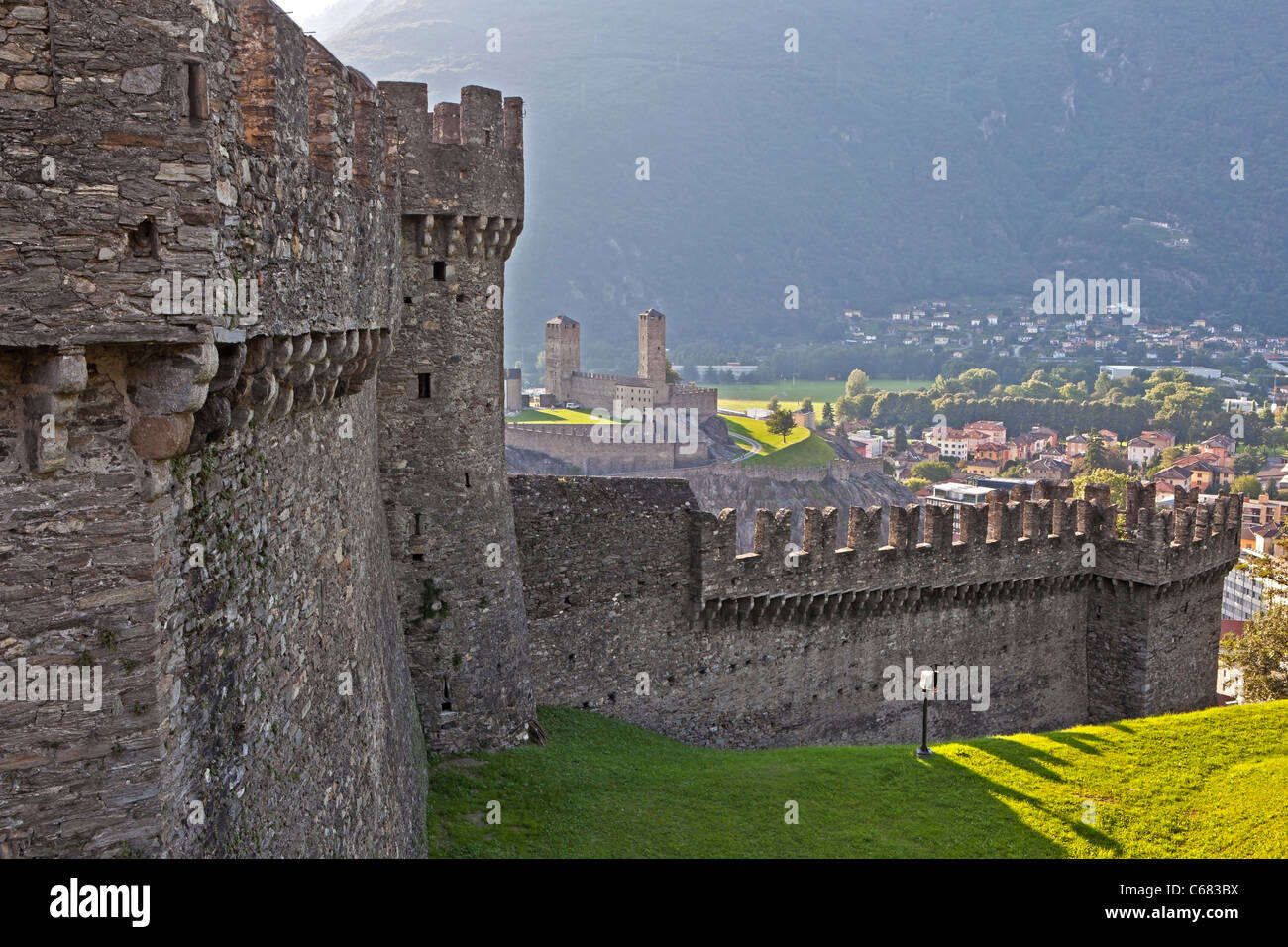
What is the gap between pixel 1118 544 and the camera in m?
23.5

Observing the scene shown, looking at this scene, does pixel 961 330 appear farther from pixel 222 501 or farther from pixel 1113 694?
pixel 222 501

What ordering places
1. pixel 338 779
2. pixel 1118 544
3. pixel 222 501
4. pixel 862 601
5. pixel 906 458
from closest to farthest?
pixel 222 501 → pixel 338 779 → pixel 862 601 → pixel 1118 544 → pixel 906 458

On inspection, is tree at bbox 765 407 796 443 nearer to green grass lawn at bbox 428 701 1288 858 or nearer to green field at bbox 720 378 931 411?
green field at bbox 720 378 931 411

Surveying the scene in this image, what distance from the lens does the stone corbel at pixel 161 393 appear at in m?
4.76

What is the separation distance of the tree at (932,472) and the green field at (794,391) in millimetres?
29095

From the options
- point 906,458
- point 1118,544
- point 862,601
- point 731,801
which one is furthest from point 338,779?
point 906,458

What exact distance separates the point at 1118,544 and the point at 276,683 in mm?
20782

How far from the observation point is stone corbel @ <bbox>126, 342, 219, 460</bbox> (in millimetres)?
4758

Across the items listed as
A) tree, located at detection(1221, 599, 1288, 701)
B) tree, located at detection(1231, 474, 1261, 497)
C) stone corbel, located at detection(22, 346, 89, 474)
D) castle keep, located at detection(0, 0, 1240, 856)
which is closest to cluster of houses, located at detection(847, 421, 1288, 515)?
tree, located at detection(1231, 474, 1261, 497)

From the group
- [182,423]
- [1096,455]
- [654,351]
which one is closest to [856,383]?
[1096,455]

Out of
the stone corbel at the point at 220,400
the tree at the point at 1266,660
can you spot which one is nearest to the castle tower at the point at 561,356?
the tree at the point at 1266,660

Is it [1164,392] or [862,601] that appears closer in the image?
[862,601]

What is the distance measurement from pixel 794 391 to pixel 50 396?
500 ft

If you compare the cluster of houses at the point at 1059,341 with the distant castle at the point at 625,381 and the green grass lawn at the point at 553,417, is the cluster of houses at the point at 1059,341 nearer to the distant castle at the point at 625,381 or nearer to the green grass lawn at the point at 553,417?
the distant castle at the point at 625,381
